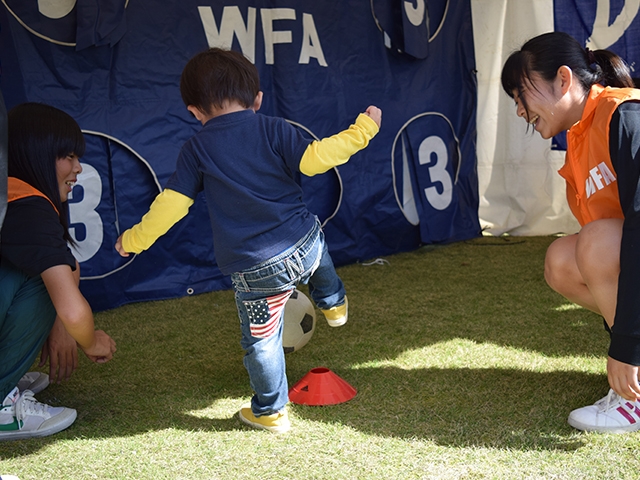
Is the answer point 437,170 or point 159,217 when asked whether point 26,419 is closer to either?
point 159,217

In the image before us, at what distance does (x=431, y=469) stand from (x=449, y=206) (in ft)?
10.2

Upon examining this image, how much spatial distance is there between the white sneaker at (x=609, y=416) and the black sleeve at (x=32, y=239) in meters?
1.38

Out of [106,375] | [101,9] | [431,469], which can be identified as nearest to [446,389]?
[431,469]

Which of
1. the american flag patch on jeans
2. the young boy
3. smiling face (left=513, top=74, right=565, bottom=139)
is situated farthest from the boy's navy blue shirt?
smiling face (left=513, top=74, right=565, bottom=139)

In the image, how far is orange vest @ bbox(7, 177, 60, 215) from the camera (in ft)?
6.03

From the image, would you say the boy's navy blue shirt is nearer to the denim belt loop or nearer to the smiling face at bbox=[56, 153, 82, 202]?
the denim belt loop

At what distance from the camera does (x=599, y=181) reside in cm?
167

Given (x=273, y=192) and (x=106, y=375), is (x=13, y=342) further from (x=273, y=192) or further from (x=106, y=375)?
(x=273, y=192)

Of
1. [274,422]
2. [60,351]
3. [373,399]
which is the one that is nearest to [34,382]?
[60,351]

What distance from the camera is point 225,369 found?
236 cm

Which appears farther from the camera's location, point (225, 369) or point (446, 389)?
point (225, 369)

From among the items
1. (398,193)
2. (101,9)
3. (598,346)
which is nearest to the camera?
(598,346)

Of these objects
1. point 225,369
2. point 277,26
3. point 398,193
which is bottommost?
point 225,369

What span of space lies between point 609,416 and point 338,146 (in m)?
0.97
